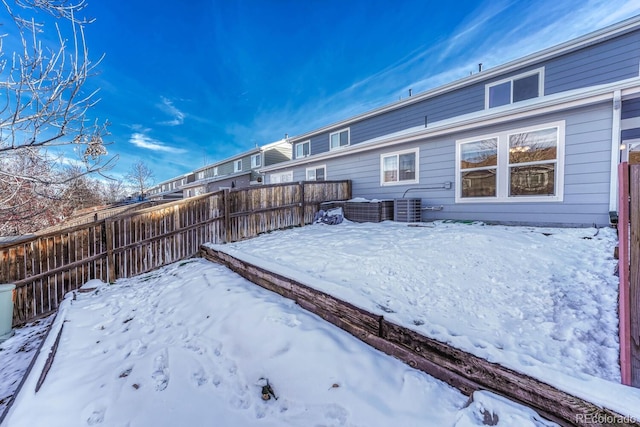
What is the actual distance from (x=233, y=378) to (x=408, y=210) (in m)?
6.63

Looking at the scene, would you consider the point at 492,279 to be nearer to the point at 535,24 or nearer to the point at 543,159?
the point at 543,159

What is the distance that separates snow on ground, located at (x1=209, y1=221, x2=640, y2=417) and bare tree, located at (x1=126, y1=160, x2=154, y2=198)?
3073 cm

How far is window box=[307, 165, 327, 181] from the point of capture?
38.0 ft

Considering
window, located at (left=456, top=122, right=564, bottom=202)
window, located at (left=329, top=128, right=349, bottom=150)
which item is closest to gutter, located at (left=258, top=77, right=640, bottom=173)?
window, located at (left=456, top=122, right=564, bottom=202)

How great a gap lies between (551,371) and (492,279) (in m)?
1.91

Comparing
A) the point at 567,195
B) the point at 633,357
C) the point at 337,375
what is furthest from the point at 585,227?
the point at 337,375

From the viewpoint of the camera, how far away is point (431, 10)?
9680 millimetres

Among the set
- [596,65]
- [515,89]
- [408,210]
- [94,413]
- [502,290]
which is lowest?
[94,413]

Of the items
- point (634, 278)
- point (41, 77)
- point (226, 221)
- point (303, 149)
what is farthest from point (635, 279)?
point (303, 149)

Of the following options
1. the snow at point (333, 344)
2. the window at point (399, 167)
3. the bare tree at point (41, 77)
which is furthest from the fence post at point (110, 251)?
the window at point (399, 167)

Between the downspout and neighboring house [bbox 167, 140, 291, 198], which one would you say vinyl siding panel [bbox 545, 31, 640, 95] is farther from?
neighboring house [bbox 167, 140, 291, 198]

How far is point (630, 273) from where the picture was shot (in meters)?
1.46

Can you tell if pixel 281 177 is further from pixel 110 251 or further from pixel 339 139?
pixel 110 251

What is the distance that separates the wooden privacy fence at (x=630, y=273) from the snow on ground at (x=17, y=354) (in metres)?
4.33
